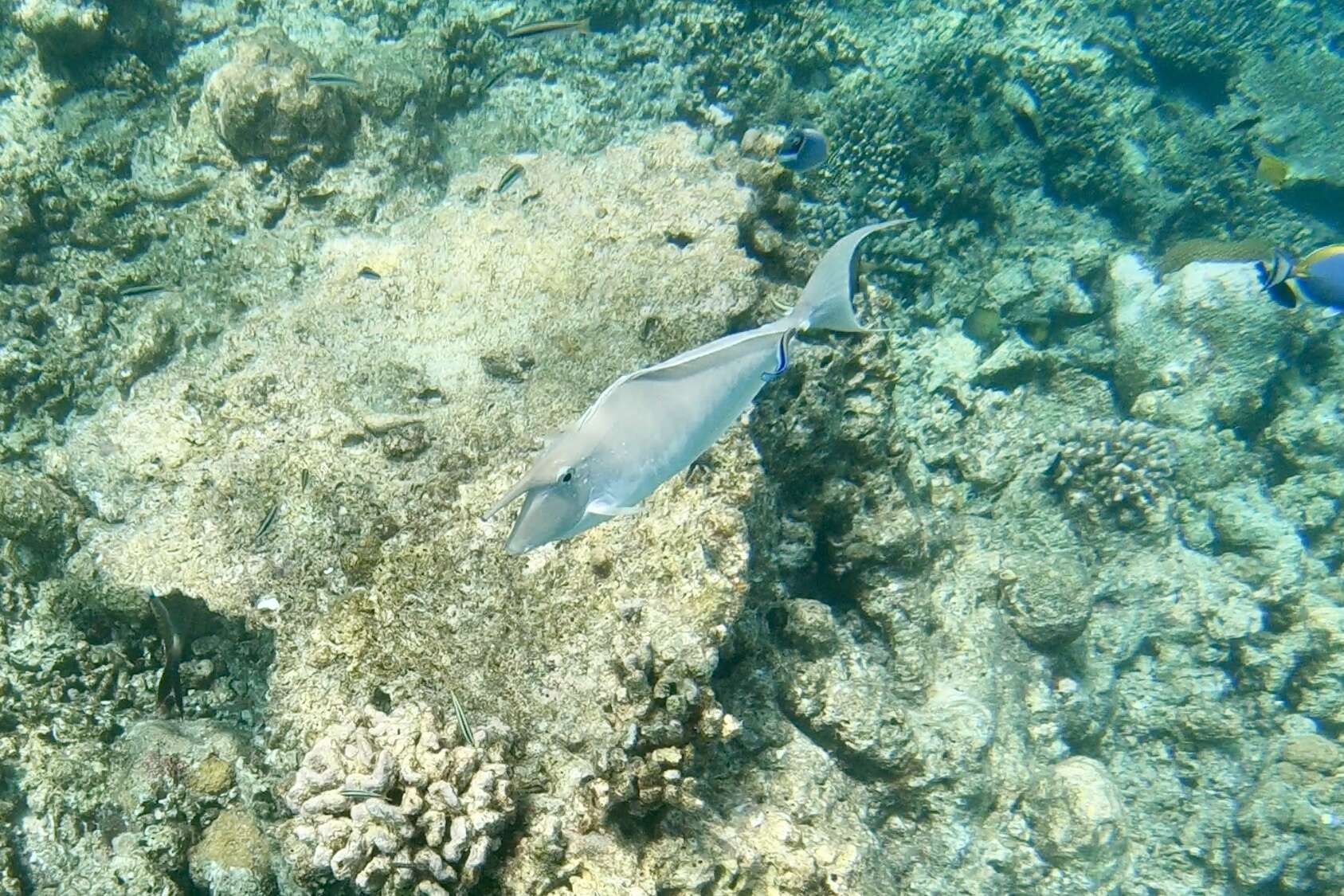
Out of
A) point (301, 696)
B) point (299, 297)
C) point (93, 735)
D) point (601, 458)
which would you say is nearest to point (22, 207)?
point (299, 297)

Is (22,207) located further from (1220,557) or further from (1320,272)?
(1220,557)

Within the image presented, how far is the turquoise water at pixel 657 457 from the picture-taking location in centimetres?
313

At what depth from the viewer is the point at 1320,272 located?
17.5 ft

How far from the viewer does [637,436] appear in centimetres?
175

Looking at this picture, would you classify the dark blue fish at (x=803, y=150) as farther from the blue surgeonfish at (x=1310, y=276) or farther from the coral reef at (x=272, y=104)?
the coral reef at (x=272, y=104)

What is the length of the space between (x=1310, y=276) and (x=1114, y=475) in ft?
7.34

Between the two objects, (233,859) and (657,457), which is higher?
(657,457)

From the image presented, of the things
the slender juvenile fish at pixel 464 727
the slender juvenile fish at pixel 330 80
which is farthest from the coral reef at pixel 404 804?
the slender juvenile fish at pixel 330 80

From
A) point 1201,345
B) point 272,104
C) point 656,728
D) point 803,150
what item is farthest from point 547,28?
point 1201,345

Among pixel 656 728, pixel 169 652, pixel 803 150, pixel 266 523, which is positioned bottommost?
pixel 656 728

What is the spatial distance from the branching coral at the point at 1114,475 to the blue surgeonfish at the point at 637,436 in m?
6.23

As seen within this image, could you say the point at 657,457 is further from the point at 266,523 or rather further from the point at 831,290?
the point at 266,523

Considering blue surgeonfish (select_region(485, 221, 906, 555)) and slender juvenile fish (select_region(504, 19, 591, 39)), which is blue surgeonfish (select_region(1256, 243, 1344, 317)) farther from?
blue surgeonfish (select_region(485, 221, 906, 555))

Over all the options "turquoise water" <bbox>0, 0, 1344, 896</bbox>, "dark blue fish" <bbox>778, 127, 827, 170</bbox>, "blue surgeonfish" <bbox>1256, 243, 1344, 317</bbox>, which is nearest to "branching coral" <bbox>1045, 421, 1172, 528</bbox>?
"turquoise water" <bbox>0, 0, 1344, 896</bbox>
